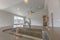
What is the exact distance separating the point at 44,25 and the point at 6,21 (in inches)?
155

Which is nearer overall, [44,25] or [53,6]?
[44,25]

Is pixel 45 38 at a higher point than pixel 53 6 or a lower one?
lower

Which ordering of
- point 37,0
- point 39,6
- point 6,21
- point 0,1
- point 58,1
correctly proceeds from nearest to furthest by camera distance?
point 39,6 → point 37,0 → point 58,1 → point 0,1 → point 6,21

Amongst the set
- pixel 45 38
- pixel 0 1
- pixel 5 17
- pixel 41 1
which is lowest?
pixel 45 38

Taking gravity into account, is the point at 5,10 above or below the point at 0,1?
below

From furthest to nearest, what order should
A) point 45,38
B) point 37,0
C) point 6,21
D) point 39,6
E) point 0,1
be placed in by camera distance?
1. point 6,21
2. point 0,1
3. point 37,0
4. point 39,6
5. point 45,38

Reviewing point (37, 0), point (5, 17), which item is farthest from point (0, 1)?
point (37, 0)

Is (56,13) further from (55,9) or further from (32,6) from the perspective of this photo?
(32,6)

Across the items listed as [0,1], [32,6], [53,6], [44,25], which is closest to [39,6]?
[32,6]

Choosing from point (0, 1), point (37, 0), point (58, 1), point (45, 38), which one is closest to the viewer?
point (45, 38)

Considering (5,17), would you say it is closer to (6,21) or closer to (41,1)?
(6,21)

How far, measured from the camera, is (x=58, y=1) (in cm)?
327

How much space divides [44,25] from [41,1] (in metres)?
1.99

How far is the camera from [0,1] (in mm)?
4223
